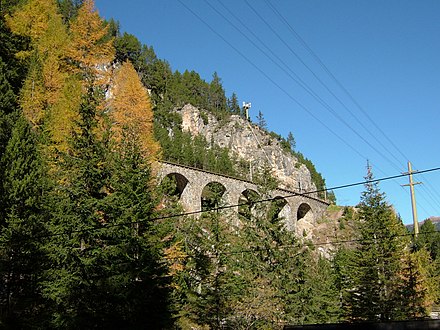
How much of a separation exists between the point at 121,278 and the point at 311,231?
1853 inches

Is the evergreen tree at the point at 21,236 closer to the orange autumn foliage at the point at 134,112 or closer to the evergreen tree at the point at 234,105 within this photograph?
the orange autumn foliage at the point at 134,112

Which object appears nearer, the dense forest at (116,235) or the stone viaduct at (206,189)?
the dense forest at (116,235)

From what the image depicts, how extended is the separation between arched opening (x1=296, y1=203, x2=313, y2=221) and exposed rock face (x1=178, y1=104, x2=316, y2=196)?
14929 mm

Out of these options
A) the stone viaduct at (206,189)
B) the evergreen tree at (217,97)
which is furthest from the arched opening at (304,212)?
the evergreen tree at (217,97)

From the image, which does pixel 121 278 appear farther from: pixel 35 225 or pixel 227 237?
pixel 227 237

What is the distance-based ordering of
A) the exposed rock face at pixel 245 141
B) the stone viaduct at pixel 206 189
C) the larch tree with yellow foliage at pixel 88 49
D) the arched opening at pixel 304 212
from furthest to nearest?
1. the exposed rock face at pixel 245 141
2. the arched opening at pixel 304 212
3. the stone viaduct at pixel 206 189
4. the larch tree with yellow foliage at pixel 88 49

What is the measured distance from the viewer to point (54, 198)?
1511 cm

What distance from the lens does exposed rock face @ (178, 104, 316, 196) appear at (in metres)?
76.4

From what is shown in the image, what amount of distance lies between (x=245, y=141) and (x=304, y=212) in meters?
21.7

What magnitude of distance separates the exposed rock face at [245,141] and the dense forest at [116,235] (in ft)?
144

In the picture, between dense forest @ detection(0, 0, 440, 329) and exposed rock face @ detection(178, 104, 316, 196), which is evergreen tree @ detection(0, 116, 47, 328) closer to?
dense forest @ detection(0, 0, 440, 329)

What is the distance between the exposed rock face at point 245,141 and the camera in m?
76.4

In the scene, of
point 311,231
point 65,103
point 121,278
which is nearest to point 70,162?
point 121,278

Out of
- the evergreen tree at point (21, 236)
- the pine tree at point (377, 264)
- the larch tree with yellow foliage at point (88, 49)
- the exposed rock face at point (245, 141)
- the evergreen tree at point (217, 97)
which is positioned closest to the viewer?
the evergreen tree at point (21, 236)
